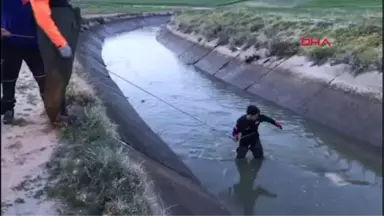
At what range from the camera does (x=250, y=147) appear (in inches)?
497

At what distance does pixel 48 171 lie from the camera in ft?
24.6

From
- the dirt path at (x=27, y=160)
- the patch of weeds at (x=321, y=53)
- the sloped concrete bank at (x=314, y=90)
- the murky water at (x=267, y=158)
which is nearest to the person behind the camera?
the dirt path at (x=27, y=160)

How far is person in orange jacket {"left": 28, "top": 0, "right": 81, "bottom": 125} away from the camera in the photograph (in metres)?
4.89

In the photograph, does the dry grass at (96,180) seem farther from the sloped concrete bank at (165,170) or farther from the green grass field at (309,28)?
the green grass field at (309,28)

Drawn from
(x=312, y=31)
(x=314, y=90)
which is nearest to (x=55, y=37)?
(x=314, y=90)

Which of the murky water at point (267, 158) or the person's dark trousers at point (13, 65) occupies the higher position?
the person's dark trousers at point (13, 65)

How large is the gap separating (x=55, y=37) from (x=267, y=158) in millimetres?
8457

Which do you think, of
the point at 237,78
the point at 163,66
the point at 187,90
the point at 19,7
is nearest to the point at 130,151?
the point at 19,7

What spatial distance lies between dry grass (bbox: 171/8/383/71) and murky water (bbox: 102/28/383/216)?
93.2 inches

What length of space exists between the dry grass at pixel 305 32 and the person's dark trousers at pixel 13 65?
659 cm

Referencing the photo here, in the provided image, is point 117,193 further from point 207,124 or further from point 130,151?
point 207,124

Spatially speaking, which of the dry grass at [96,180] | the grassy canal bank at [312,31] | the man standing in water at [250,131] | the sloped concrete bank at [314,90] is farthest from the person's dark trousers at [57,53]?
the grassy canal bank at [312,31]

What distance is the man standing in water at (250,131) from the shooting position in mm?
11661

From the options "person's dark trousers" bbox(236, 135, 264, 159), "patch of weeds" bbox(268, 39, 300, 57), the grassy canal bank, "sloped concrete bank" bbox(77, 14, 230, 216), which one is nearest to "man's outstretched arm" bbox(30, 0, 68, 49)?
"sloped concrete bank" bbox(77, 14, 230, 216)
